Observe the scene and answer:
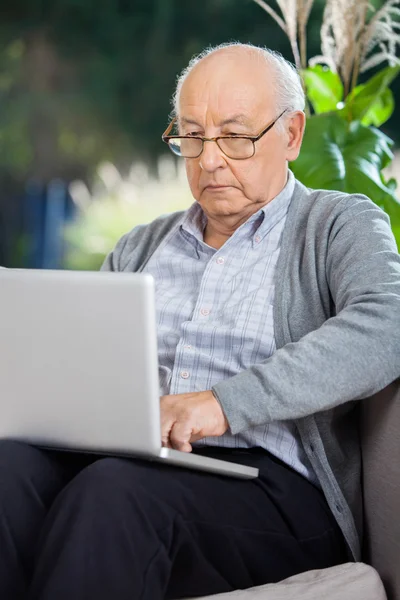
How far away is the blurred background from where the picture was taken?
3764mm

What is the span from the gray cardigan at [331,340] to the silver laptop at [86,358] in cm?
16

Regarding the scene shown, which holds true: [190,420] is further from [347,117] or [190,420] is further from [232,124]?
[347,117]

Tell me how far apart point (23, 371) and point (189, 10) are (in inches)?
114

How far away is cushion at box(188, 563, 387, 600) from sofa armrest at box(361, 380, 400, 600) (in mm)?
51

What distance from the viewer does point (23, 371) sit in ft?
4.03

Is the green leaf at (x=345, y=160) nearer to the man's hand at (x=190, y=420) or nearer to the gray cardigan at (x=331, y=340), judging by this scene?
the gray cardigan at (x=331, y=340)

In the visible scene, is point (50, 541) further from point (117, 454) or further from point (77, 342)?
point (77, 342)

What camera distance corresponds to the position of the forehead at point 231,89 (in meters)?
1.67

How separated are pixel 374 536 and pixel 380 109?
6.06 feet

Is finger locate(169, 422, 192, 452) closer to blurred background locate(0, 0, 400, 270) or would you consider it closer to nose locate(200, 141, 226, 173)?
nose locate(200, 141, 226, 173)

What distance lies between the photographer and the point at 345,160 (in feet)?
8.30

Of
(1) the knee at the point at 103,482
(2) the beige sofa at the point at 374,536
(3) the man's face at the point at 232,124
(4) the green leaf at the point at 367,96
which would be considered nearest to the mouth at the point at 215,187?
(3) the man's face at the point at 232,124

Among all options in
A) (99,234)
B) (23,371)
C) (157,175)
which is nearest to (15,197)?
(99,234)

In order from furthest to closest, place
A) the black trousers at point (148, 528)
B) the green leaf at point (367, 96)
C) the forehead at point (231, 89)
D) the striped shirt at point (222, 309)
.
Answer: the green leaf at point (367, 96) < the forehead at point (231, 89) < the striped shirt at point (222, 309) < the black trousers at point (148, 528)
